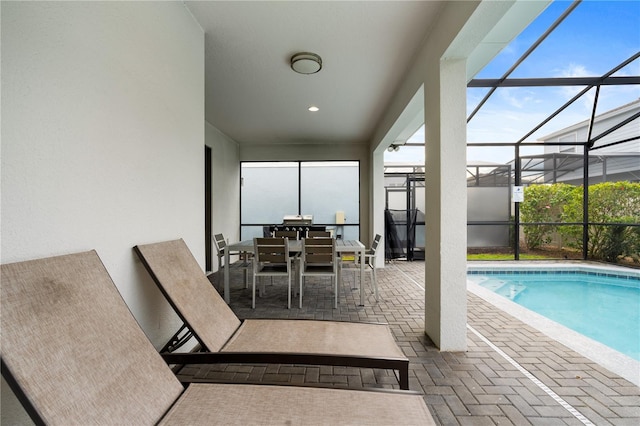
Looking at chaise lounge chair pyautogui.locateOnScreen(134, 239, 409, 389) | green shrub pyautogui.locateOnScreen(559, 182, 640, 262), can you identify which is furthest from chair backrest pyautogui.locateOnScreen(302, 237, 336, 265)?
green shrub pyautogui.locateOnScreen(559, 182, 640, 262)

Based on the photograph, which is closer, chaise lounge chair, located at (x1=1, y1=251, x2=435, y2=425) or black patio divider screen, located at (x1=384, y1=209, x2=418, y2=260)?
chaise lounge chair, located at (x1=1, y1=251, x2=435, y2=425)

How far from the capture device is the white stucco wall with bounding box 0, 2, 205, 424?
1137 mm

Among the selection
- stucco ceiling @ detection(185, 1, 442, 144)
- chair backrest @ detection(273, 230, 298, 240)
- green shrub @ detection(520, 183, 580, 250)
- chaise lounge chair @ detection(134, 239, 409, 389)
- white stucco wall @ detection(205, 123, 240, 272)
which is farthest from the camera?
green shrub @ detection(520, 183, 580, 250)

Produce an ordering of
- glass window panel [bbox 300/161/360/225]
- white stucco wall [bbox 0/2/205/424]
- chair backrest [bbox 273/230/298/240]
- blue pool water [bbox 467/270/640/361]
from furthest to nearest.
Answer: glass window panel [bbox 300/161/360/225], chair backrest [bbox 273/230/298/240], blue pool water [bbox 467/270/640/361], white stucco wall [bbox 0/2/205/424]

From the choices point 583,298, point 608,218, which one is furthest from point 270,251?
point 608,218

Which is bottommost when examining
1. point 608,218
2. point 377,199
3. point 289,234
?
point 289,234

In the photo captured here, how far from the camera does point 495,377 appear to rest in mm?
2150

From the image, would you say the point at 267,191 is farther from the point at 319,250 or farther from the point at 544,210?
the point at 544,210

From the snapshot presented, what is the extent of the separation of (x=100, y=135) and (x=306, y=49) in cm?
244

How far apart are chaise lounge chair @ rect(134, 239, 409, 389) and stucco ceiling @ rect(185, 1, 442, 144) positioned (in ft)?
7.34

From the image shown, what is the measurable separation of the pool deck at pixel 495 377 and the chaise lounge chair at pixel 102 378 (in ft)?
1.33

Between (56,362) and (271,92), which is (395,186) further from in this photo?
(56,362)

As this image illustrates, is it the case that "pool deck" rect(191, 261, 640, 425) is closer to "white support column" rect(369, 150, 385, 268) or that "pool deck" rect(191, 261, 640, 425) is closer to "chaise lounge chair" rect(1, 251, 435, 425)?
"chaise lounge chair" rect(1, 251, 435, 425)

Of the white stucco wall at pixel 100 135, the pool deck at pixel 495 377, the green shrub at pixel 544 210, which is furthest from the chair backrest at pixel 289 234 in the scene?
the green shrub at pixel 544 210
